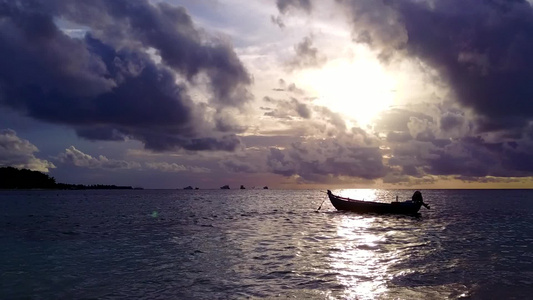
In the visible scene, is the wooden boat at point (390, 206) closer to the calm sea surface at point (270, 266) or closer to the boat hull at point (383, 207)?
the boat hull at point (383, 207)

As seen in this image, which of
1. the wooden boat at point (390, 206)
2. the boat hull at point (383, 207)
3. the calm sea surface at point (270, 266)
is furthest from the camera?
the boat hull at point (383, 207)

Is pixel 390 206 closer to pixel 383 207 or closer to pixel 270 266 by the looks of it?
pixel 383 207

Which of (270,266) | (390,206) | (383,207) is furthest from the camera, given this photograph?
(383,207)

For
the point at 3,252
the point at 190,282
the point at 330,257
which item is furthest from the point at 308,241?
the point at 3,252

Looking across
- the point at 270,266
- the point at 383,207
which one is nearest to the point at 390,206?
the point at 383,207

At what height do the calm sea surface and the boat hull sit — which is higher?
the boat hull

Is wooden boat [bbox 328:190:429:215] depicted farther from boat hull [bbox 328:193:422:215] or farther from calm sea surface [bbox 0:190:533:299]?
calm sea surface [bbox 0:190:533:299]

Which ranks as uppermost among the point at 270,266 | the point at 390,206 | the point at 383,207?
the point at 390,206

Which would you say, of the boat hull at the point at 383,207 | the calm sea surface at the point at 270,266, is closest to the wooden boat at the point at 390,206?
the boat hull at the point at 383,207

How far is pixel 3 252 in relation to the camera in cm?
3441

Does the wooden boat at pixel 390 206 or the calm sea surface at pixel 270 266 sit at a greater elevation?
the wooden boat at pixel 390 206

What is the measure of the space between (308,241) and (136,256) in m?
15.6

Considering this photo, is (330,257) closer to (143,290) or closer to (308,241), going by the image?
(308,241)

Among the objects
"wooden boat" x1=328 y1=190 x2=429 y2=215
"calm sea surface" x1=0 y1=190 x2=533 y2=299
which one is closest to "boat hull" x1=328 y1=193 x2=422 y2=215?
"wooden boat" x1=328 y1=190 x2=429 y2=215
